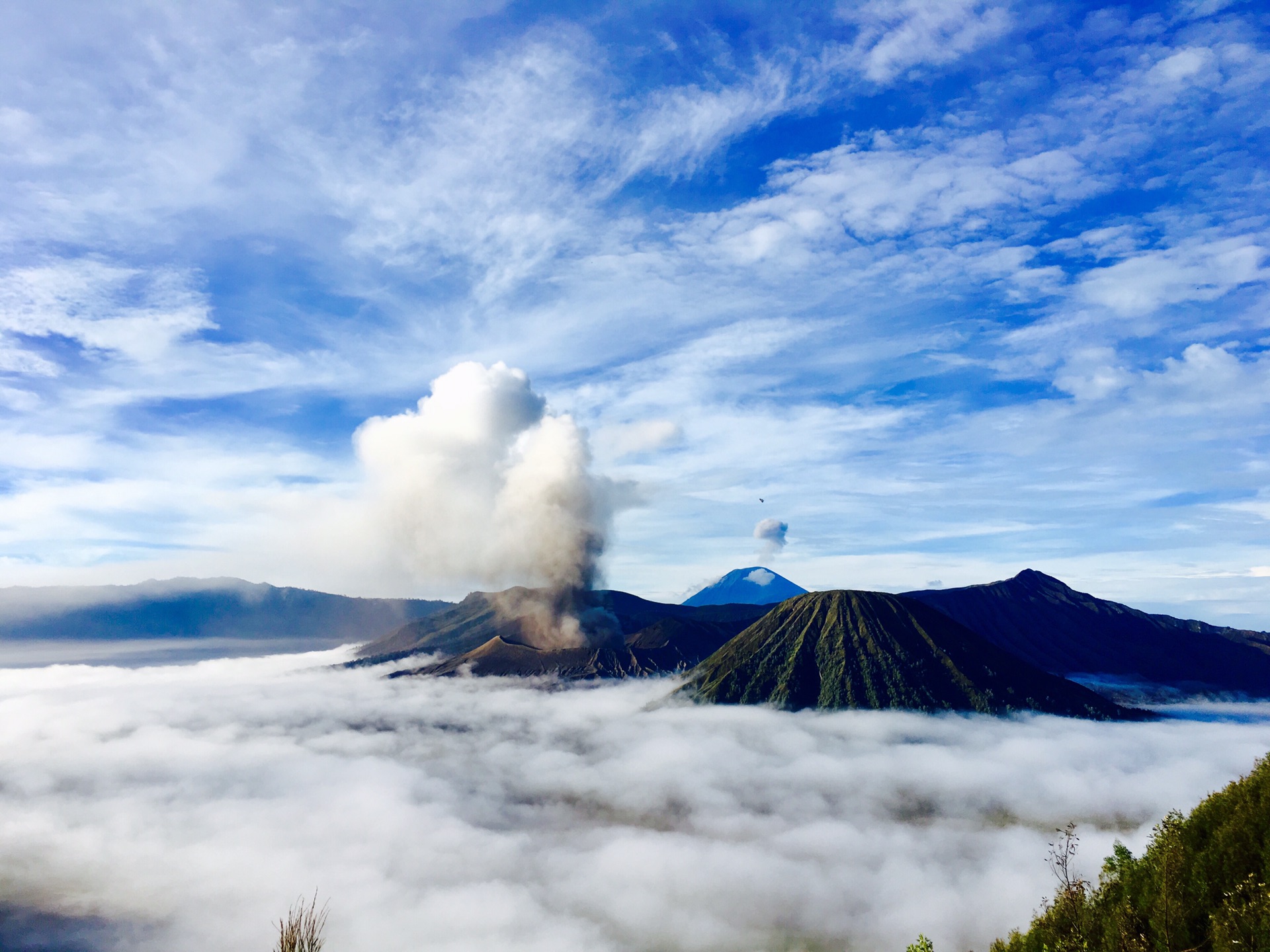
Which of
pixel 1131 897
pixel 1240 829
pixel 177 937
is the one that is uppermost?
pixel 1240 829

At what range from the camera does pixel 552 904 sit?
7643 inches

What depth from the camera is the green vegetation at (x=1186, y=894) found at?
42469 millimetres

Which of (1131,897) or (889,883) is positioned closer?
(1131,897)

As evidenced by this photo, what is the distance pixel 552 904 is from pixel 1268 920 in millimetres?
194346

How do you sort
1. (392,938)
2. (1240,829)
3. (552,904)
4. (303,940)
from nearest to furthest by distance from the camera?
(303,940)
(1240,829)
(392,938)
(552,904)

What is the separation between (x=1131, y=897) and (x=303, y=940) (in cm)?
6814

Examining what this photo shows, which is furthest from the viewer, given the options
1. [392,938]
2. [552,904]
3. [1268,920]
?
[552,904]

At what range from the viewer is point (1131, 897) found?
59719 millimetres

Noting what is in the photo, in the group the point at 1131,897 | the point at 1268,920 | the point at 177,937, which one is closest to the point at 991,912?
the point at 1131,897

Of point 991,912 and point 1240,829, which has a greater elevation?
point 1240,829

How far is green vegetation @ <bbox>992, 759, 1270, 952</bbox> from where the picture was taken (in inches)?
1672

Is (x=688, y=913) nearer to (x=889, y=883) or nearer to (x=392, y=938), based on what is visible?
(x=889, y=883)

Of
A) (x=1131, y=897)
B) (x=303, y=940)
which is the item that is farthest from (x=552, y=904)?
(x=303, y=940)

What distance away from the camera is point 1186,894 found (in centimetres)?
5234
